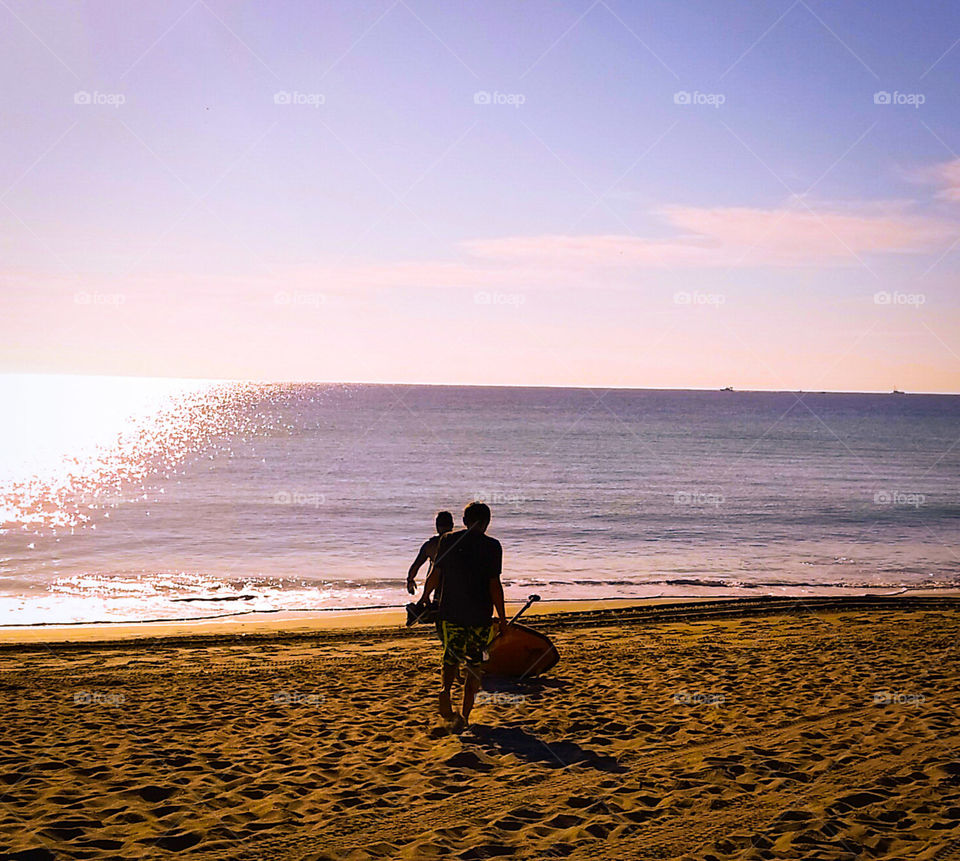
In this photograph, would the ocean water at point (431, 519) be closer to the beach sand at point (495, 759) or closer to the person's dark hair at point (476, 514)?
the beach sand at point (495, 759)

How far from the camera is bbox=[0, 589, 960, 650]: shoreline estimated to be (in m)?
13.4

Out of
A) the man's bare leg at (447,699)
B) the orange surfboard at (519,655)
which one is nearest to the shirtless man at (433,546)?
the man's bare leg at (447,699)

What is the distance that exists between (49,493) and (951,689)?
40.1 m

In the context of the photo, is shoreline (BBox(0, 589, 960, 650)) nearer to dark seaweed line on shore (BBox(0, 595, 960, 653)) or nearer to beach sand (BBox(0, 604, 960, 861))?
dark seaweed line on shore (BBox(0, 595, 960, 653))

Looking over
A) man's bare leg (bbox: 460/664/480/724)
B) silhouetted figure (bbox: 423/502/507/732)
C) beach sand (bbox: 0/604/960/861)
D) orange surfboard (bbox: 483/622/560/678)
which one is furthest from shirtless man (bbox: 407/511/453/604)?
orange surfboard (bbox: 483/622/560/678)

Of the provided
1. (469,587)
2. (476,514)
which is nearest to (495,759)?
(469,587)

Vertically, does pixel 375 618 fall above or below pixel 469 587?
below

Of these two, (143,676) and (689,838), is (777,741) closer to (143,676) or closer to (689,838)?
(689,838)

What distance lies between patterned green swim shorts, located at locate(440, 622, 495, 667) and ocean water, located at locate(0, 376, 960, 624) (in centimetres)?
1079

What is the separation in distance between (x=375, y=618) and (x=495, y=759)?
31.2ft

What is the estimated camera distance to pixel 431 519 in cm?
3209

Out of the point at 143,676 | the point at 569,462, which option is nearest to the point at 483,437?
the point at 569,462

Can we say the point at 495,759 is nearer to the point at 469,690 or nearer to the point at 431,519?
the point at 469,690

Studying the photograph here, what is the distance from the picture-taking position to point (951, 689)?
8.52 m
